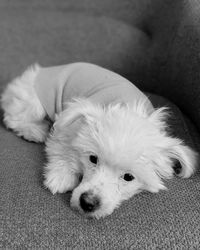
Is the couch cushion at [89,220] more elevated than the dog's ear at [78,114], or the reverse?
the dog's ear at [78,114]

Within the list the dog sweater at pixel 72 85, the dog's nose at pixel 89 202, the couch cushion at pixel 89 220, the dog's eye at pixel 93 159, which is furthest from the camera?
the dog sweater at pixel 72 85

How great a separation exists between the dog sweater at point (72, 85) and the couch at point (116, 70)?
208 millimetres

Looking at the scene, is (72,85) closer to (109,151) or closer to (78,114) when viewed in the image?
(78,114)

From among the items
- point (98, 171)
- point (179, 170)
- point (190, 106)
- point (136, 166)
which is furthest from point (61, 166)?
point (190, 106)

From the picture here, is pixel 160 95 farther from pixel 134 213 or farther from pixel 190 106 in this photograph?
pixel 134 213

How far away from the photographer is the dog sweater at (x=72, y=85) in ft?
5.07

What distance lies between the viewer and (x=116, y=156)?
1162mm

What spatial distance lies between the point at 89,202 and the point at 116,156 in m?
0.17

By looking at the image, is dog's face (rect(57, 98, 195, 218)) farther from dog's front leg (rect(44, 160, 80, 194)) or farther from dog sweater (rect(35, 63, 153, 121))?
dog sweater (rect(35, 63, 153, 121))

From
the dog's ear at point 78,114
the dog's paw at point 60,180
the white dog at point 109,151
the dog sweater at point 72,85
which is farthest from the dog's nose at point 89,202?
the dog sweater at point 72,85

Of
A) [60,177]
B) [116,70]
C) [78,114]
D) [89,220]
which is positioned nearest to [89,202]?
[89,220]

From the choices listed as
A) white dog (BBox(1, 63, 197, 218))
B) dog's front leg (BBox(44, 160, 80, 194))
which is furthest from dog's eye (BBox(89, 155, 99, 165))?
dog's front leg (BBox(44, 160, 80, 194))

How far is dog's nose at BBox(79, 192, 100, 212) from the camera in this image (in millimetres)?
Result: 1129

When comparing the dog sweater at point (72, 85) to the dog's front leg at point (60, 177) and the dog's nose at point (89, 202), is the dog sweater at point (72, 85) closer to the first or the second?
the dog's front leg at point (60, 177)
